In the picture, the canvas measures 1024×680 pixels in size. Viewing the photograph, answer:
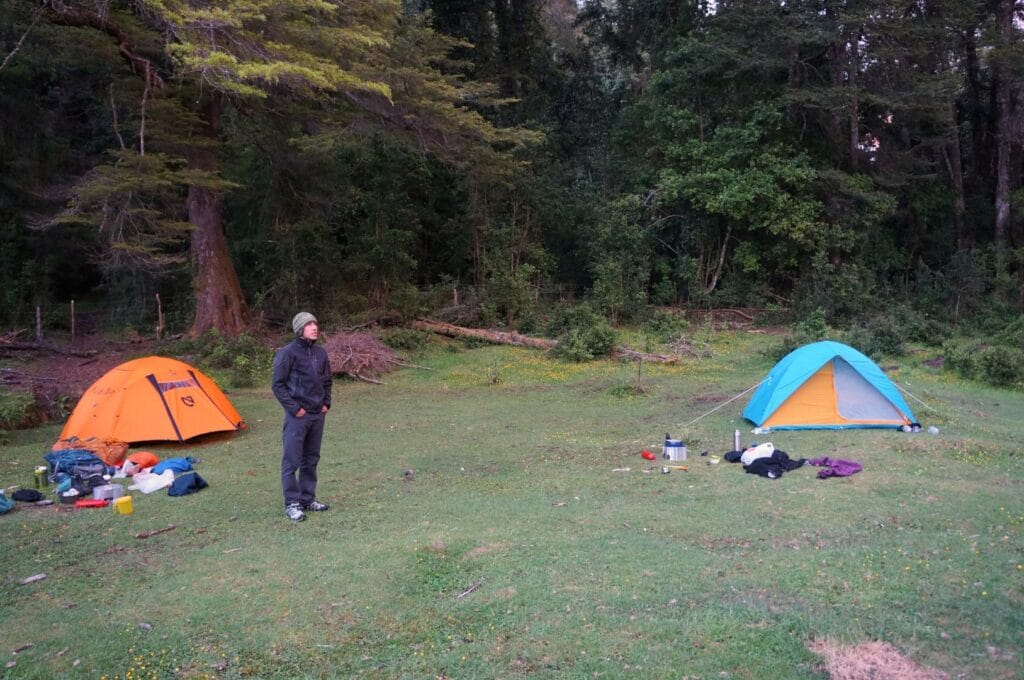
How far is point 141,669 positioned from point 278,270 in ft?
63.7

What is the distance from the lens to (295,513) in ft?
21.8

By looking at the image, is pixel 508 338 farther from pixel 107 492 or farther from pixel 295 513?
pixel 295 513

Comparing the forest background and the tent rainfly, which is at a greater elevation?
the forest background

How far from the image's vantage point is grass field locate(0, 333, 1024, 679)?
4.05 meters

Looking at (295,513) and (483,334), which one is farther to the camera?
(483,334)

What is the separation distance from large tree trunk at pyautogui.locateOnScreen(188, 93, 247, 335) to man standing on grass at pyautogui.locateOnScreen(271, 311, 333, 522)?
12505 millimetres

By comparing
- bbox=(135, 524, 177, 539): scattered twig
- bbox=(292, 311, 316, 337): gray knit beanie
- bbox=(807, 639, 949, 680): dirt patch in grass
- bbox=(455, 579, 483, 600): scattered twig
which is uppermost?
bbox=(292, 311, 316, 337): gray knit beanie

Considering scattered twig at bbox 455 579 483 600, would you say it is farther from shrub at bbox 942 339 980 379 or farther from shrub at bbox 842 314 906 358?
shrub at bbox 842 314 906 358

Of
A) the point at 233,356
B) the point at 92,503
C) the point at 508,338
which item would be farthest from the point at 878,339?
the point at 92,503

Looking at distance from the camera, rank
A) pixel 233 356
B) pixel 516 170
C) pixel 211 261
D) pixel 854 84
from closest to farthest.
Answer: pixel 233 356, pixel 211 261, pixel 854 84, pixel 516 170

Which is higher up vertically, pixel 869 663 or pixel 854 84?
pixel 854 84

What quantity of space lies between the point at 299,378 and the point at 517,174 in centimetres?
1806

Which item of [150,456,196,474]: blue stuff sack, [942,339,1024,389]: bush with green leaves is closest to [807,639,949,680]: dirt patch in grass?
[150,456,196,474]: blue stuff sack

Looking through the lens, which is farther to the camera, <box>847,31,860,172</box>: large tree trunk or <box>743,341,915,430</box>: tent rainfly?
<box>847,31,860,172</box>: large tree trunk
